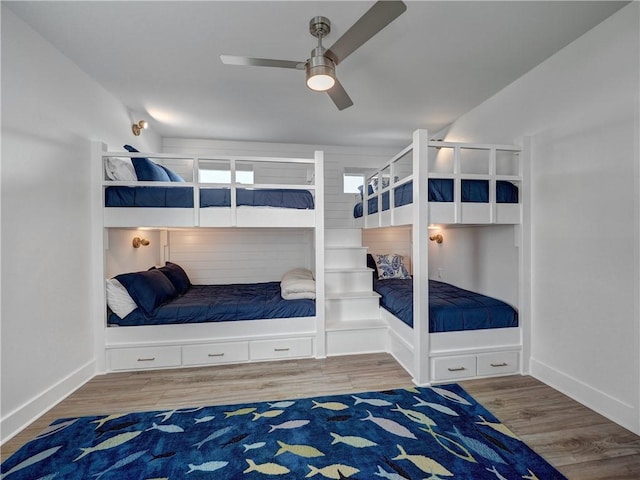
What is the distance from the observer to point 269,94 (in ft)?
9.46

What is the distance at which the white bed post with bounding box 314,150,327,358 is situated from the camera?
283 centimetres

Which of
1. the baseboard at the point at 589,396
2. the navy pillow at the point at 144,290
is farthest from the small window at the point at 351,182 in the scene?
the baseboard at the point at 589,396

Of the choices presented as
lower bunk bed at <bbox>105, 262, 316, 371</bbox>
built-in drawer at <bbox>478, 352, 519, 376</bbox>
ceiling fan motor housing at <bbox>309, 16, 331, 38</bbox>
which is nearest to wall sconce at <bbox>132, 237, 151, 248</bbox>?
lower bunk bed at <bbox>105, 262, 316, 371</bbox>

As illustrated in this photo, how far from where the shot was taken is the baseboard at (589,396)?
178 cm

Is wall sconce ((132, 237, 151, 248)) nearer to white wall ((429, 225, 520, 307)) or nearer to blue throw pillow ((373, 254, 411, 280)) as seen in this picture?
blue throw pillow ((373, 254, 411, 280))

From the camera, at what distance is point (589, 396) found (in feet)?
6.60

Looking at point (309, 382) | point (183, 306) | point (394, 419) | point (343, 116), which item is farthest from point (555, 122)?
point (183, 306)

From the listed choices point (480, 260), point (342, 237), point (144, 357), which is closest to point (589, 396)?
point (480, 260)

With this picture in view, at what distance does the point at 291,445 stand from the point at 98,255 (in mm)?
2286

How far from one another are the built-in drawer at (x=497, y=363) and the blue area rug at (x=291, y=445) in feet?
1.60

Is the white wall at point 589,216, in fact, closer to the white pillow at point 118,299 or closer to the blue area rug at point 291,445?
the blue area rug at point 291,445

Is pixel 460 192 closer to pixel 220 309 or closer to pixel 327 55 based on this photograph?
pixel 327 55

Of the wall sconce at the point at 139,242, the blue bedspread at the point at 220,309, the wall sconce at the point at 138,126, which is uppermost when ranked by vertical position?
the wall sconce at the point at 138,126

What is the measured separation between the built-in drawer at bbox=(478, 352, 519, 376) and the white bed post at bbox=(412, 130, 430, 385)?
52cm
